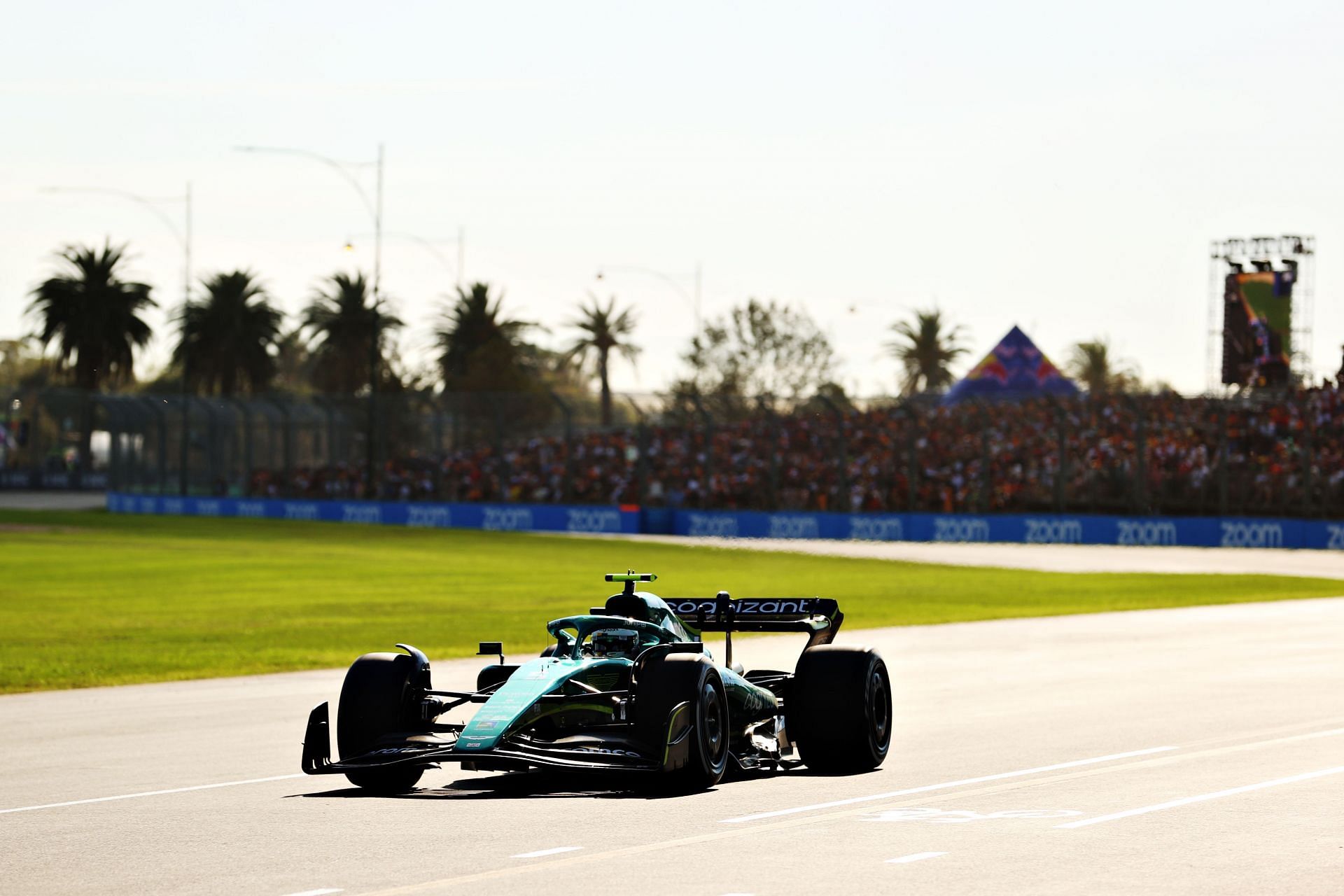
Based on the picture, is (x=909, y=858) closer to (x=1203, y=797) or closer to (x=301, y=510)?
(x=1203, y=797)

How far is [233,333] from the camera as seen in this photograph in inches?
4345

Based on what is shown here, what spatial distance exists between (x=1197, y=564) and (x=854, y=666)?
33.5 metres

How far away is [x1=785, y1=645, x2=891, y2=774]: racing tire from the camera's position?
12047 mm

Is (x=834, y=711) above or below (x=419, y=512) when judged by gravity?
below

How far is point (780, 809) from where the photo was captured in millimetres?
10555

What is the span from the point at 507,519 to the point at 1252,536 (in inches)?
938

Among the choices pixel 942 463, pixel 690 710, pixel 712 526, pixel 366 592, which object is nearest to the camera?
pixel 690 710

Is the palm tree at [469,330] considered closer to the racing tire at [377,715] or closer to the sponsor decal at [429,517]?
the sponsor decal at [429,517]

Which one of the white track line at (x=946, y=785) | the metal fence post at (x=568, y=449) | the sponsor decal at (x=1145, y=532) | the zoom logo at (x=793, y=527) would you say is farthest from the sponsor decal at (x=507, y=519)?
the white track line at (x=946, y=785)

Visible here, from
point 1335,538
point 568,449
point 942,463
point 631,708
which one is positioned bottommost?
point 631,708

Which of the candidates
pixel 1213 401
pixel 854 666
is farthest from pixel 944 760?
pixel 1213 401

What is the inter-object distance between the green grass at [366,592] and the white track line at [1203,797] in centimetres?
1131

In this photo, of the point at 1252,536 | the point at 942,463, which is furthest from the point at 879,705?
the point at 942,463

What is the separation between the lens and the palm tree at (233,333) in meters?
110
